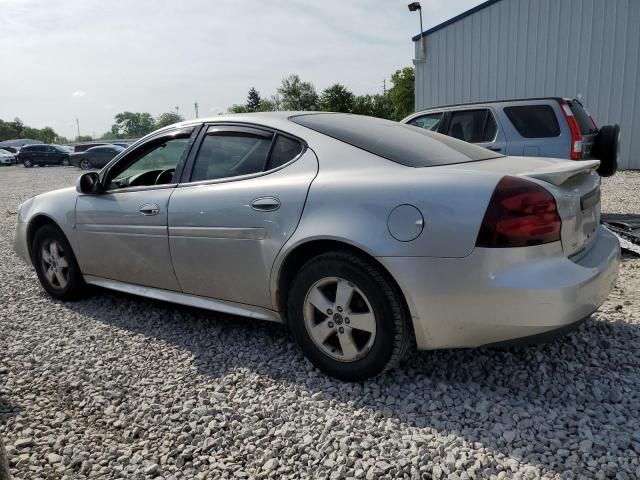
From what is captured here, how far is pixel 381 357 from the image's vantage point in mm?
2631

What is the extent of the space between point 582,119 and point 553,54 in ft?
28.5

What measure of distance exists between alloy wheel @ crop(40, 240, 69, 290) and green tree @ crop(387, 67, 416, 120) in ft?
195

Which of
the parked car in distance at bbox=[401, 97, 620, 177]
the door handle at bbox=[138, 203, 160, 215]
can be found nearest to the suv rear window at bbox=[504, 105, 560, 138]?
the parked car in distance at bbox=[401, 97, 620, 177]

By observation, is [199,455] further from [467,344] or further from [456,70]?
[456,70]

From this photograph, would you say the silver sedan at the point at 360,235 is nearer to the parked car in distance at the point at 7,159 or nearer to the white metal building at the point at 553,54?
the white metal building at the point at 553,54

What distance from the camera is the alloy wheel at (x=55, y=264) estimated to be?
4.41 meters

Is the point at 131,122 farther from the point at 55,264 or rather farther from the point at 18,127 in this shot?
the point at 55,264

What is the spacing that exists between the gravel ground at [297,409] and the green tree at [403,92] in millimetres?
60326

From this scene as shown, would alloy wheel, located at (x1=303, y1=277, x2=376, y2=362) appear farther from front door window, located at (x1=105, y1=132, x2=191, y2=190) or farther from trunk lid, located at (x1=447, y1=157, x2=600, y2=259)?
front door window, located at (x1=105, y1=132, x2=191, y2=190)

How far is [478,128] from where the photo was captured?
7.20 metres

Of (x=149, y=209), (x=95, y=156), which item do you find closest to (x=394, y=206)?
(x=149, y=209)

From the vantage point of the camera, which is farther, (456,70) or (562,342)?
(456,70)

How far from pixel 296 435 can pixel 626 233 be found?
196 inches

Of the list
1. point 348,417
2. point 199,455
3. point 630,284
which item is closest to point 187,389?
point 199,455
